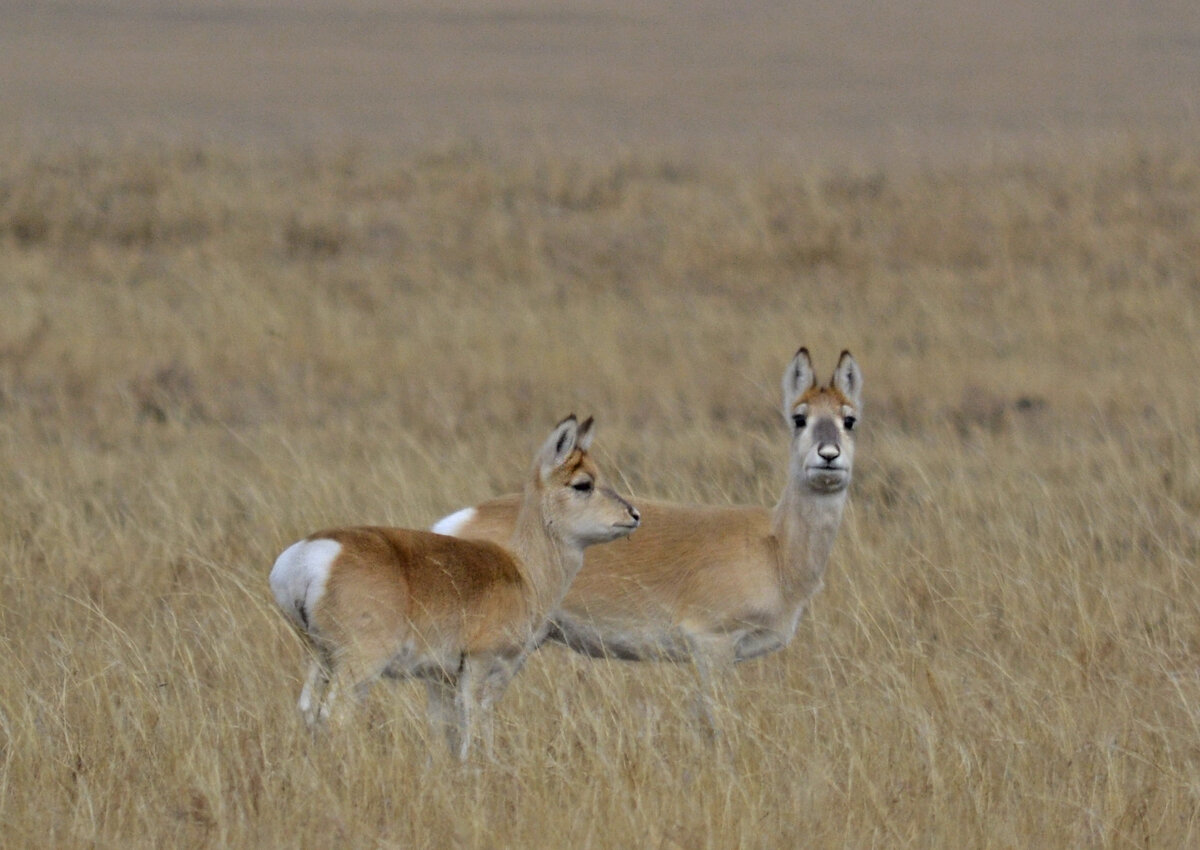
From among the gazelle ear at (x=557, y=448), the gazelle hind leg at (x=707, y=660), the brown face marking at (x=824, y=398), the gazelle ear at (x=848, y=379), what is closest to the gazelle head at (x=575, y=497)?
the gazelle ear at (x=557, y=448)

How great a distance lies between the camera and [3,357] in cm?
1345

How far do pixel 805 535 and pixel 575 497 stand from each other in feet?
2.90

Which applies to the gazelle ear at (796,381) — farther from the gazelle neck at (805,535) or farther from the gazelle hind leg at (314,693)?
the gazelle hind leg at (314,693)

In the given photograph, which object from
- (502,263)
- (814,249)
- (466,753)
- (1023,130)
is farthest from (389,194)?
(1023,130)

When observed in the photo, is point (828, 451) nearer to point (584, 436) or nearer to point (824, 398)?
point (824, 398)

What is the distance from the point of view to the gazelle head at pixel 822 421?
6.43 metres

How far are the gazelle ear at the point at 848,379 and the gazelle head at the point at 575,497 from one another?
39.9 inches

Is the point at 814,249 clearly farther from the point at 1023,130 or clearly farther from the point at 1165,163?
the point at 1023,130

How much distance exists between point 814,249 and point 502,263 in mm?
2923

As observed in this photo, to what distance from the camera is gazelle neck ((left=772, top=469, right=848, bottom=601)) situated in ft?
21.6

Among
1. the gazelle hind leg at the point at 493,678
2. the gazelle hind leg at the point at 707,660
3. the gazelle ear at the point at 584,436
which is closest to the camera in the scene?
the gazelle hind leg at the point at 493,678

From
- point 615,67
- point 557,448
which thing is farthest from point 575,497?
point 615,67

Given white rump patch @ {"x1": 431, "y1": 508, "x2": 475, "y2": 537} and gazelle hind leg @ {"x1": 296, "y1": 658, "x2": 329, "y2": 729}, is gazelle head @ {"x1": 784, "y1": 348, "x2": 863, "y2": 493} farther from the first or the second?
gazelle hind leg @ {"x1": 296, "y1": 658, "x2": 329, "y2": 729}

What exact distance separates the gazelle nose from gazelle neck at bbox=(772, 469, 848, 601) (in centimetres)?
23
